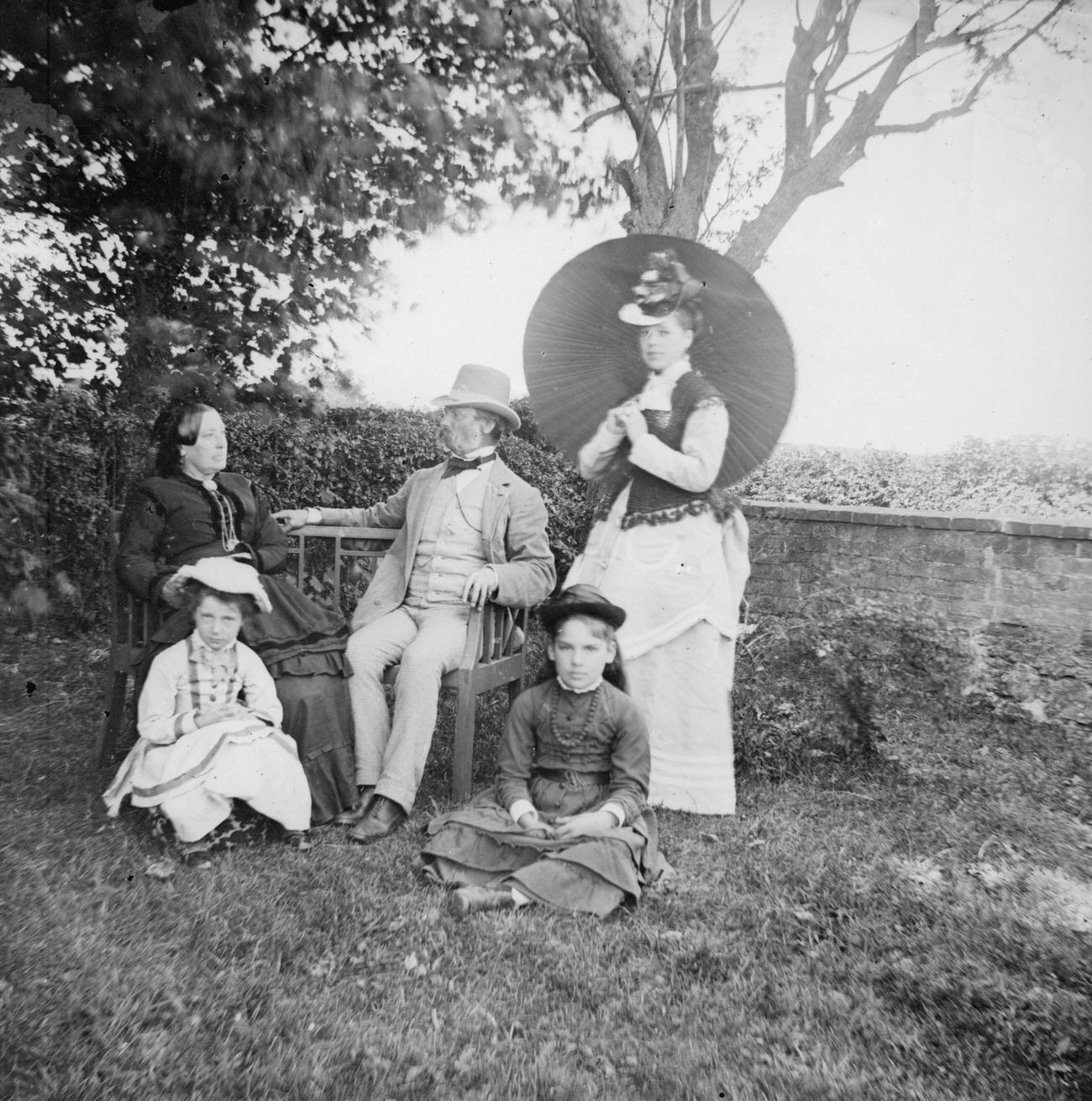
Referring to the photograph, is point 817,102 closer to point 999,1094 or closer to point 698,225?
point 698,225

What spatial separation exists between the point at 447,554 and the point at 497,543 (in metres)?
0.23

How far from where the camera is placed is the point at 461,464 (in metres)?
3.74

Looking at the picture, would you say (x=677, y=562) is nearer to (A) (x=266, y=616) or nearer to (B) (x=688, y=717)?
(B) (x=688, y=717)

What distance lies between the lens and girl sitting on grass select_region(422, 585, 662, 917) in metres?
2.57

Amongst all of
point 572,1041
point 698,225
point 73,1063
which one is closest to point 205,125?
point 698,225

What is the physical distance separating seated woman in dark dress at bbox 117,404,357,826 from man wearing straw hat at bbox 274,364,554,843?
0.13 meters

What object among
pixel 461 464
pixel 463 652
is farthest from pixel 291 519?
Answer: pixel 463 652

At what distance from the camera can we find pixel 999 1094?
182 centimetres

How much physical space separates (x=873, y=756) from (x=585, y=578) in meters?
1.49

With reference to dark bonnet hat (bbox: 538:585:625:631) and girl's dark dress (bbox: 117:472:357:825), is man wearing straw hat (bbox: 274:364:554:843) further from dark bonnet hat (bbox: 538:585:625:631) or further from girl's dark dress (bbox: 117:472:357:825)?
dark bonnet hat (bbox: 538:585:625:631)

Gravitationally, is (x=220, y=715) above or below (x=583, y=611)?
below

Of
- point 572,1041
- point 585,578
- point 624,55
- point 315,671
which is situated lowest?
point 572,1041

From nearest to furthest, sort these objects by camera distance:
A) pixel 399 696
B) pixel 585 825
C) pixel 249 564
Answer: pixel 585 825 → pixel 399 696 → pixel 249 564

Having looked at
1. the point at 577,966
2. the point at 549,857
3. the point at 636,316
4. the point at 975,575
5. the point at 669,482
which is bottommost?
the point at 577,966
